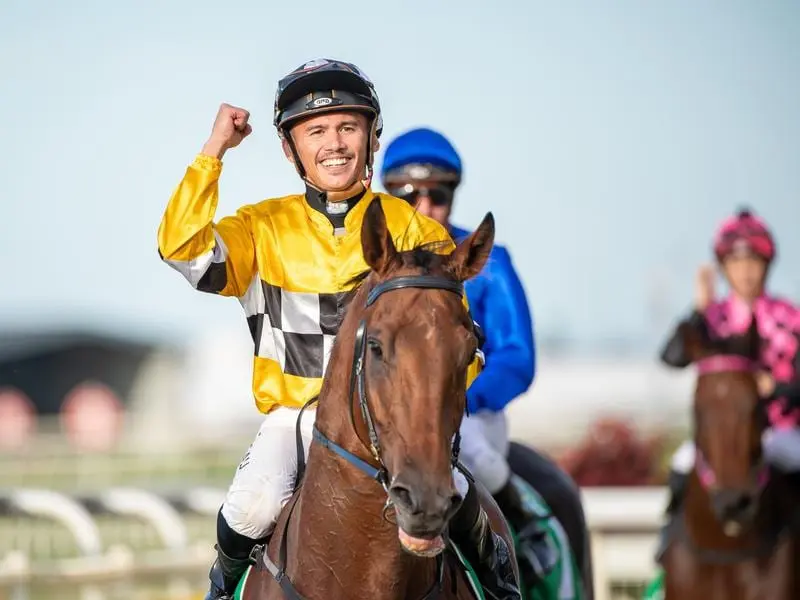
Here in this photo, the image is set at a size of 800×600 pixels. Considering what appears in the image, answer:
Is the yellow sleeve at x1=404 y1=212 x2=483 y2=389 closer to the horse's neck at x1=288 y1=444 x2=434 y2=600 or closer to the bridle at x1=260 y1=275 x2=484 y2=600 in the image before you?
the bridle at x1=260 y1=275 x2=484 y2=600

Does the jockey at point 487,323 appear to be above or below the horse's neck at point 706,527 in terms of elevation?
above

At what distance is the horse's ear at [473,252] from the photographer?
3.46m

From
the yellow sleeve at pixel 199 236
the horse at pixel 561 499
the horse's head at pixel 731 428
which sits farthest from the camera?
the horse's head at pixel 731 428

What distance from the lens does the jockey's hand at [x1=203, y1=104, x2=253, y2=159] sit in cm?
389

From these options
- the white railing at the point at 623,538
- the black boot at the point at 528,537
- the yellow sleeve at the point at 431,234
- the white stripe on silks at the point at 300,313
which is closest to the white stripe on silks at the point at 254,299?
the white stripe on silks at the point at 300,313

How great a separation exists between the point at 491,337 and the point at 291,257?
1.88 m

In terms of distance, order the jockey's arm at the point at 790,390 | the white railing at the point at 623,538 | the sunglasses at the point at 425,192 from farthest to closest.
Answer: the white railing at the point at 623,538, the jockey's arm at the point at 790,390, the sunglasses at the point at 425,192

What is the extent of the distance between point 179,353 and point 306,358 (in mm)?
51669

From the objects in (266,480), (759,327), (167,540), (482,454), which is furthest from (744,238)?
(266,480)

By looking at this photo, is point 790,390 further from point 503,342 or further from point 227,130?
point 227,130

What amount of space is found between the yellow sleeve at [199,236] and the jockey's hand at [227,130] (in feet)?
0.17

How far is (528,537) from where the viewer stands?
5852 millimetres

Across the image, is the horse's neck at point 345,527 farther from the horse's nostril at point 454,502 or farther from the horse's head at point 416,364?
the horse's nostril at point 454,502

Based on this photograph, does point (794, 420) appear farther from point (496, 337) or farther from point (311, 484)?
point (311, 484)
